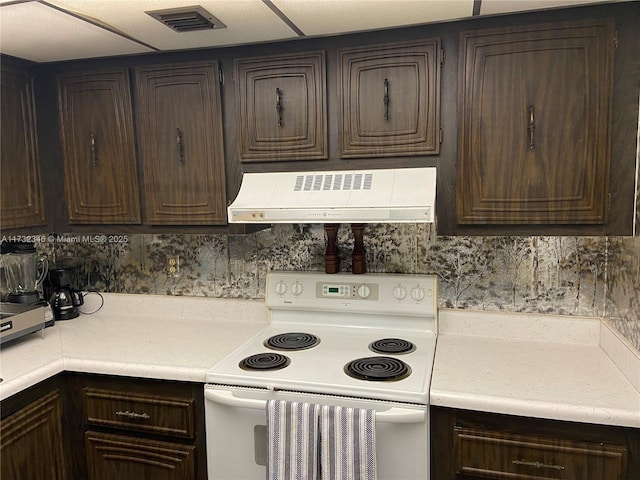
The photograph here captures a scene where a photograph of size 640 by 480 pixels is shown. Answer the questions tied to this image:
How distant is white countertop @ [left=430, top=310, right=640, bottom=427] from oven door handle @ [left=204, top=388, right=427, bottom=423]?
0.25ft

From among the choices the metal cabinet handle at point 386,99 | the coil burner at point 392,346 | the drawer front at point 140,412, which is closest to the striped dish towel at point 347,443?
the coil burner at point 392,346

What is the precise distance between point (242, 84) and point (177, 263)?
3.21ft

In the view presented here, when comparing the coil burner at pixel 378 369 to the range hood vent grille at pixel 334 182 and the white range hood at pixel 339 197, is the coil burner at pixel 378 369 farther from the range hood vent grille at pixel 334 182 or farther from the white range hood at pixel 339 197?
the range hood vent grille at pixel 334 182

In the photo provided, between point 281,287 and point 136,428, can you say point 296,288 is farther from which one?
point 136,428

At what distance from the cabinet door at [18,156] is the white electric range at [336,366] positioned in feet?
3.68

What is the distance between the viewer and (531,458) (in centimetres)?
137

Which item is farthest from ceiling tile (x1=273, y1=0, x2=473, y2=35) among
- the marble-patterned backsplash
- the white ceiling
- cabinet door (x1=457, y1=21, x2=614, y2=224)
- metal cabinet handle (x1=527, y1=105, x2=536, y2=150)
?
the marble-patterned backsplash

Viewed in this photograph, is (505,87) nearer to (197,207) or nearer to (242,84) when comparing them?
(242,84)

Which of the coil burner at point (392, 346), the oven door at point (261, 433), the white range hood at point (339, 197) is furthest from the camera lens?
the coil burner at point (392, 346)

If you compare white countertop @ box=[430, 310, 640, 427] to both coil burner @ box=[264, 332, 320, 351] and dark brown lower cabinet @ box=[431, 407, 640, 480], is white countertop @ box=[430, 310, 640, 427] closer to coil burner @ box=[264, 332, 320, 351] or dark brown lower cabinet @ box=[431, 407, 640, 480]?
dark brown lower cabinet @ box=[431, 407, 640, 480]

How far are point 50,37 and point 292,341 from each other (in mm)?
1467

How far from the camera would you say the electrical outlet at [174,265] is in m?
2.33

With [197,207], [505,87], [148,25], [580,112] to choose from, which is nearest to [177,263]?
[197,207]

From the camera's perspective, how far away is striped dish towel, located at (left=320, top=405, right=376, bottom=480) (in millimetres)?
1397
